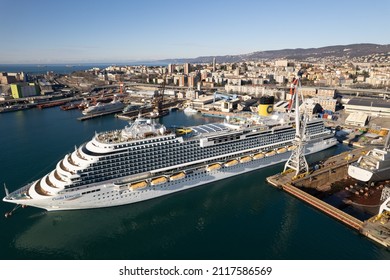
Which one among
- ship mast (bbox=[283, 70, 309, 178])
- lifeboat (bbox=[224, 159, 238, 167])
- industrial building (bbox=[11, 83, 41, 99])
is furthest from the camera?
industrial building (bbox=[11, 83, 41, 99])

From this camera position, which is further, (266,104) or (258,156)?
(266,104)

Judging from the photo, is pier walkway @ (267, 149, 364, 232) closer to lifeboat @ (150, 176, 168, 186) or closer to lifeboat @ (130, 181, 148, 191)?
lifeboat @ (150, 176, 168, 186)

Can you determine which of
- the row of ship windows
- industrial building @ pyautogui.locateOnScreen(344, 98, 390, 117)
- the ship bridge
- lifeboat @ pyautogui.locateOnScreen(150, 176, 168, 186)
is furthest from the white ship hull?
industrial building @ pyautogui.locateOnScreen(344, 98, 390, 117)

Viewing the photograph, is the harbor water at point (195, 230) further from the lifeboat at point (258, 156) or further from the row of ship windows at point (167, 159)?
the row of ship windows at point (167, 159)

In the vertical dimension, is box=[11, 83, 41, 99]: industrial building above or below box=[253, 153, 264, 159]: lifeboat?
above

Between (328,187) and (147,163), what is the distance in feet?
59.5

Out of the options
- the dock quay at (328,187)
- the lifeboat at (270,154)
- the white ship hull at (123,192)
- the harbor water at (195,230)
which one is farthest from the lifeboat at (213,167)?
the lifeboat at (270,154)

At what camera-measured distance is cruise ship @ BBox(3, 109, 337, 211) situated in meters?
19.2

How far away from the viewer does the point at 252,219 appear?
19.9 metres

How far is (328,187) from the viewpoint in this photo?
25.2 m

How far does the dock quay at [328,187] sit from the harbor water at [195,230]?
0.58m

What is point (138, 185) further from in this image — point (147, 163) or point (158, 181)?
point (147, 163)

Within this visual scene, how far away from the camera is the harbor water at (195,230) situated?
53.7 feet

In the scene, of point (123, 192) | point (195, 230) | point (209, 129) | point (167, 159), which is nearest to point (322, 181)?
point (209, 129)
